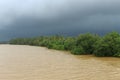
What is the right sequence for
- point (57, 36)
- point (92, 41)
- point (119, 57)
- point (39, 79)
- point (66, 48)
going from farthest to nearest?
point (57, 36) < point (66, 48) < point (92, 41) < point (119, 57) < point (39, 79)

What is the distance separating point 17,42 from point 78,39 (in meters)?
93.3

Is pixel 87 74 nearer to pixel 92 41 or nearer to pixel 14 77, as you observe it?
pixel 14 77

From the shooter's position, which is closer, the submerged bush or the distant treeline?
the submerged bush

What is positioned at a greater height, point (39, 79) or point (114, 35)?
point (114, 35)

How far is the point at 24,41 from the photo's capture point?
136 m

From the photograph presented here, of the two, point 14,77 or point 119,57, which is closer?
point 14,77

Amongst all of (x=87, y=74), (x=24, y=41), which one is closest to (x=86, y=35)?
(x=87, y=74)

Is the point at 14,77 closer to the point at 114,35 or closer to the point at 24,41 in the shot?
the point at 114,35

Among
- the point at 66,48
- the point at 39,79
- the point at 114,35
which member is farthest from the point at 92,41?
the point at 39,79

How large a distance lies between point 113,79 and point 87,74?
3.59 m

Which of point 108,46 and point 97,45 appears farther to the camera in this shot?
point 97,45

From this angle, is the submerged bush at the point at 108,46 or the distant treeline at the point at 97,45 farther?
the distant treeline at the point at 97,45

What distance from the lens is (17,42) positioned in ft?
477

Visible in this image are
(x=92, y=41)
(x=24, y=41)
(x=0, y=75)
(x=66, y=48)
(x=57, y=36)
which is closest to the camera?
(x=0, y=75)
